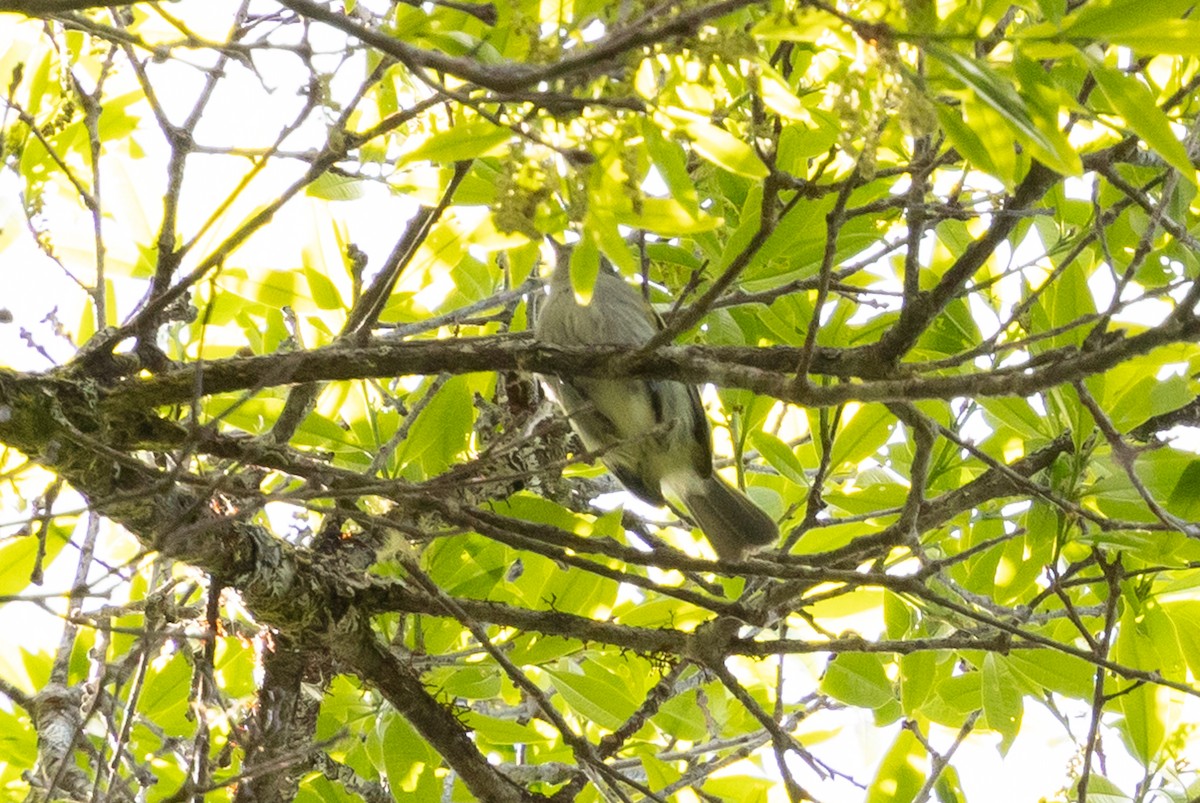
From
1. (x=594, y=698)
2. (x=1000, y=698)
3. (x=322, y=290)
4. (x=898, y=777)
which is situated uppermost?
(x=322, y=290)

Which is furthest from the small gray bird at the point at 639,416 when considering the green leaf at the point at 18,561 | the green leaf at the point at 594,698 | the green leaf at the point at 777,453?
the green leaf at the point at 18,561

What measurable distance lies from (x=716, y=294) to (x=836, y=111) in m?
0.60

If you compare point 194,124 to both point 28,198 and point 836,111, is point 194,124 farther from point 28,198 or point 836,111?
point 836,111

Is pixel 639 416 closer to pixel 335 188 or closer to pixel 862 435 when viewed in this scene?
pixel 862 435

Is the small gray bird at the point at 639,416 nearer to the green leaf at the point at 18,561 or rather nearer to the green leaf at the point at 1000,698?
the green leaf at the point at 1000,698

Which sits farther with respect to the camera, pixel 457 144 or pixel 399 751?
pixel 399 751

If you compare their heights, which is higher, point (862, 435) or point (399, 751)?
point (862, 435)

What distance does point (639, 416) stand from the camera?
396 centimetres

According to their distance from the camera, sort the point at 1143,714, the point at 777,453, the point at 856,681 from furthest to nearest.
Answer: the point at 856,681, the point at 777,453, the point at 1143,714

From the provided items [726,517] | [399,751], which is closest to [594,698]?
[399,751]

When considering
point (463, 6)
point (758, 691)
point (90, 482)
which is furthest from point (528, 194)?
point (758, 691)

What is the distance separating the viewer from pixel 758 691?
13.9 ft

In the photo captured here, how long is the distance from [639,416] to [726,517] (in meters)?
0.43

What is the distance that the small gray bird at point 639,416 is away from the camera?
12.5 feet
